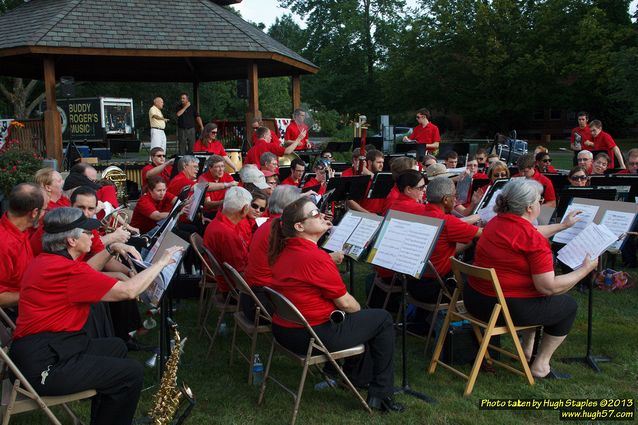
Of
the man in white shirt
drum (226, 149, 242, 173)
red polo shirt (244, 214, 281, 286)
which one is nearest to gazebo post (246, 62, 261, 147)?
drum (226, 149, 242, 173)

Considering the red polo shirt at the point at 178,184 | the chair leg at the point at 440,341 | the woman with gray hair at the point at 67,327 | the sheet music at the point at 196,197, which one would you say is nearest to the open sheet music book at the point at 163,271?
the woman with gray hair at the point at 67,327

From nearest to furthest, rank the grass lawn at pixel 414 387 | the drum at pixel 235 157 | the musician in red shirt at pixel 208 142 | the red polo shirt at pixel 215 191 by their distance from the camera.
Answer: the grass lawn at pixel 414 387 → the red polo shirt at pixel 215 191 → the musician in red shirt at pixel 208 142 → the drum at pixel 235 157

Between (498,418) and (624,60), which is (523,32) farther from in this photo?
(498,418)

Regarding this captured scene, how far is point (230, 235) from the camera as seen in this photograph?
17.4ft

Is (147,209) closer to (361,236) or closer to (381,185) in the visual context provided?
(381,185)

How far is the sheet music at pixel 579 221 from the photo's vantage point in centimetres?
498

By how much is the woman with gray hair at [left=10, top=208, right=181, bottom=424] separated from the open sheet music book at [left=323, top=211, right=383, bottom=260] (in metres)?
1.77

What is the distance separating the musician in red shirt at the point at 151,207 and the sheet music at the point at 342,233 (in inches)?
109

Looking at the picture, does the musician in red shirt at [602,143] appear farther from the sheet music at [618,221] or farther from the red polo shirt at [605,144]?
the sheet music at [618,221]

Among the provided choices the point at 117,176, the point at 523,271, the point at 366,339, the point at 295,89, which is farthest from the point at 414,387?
the point at 295,89

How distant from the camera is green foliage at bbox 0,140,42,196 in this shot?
36.5 feet

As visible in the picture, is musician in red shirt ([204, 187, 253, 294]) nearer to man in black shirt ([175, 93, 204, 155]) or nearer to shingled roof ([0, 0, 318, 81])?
man in black shirt ([175, 93, 204, 155])

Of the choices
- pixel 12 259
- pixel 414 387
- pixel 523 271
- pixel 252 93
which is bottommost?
pixel 414 387

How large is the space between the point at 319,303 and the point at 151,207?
3739 mm
